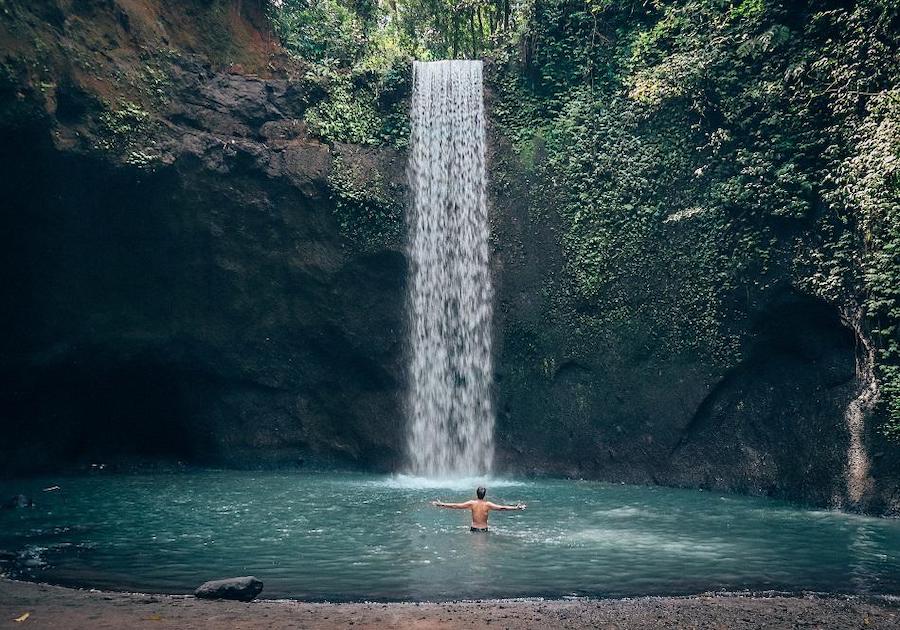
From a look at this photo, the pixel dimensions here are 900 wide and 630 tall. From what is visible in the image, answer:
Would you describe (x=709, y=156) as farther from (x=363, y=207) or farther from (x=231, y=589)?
(x=231, y=589)

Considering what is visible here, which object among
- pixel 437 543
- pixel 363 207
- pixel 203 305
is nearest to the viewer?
pixel 437 543

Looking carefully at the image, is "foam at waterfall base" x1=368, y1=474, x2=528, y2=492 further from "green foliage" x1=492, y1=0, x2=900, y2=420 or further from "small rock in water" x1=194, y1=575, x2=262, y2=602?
"small rock in water" x1=194, y1=575, x2=262, y2=602

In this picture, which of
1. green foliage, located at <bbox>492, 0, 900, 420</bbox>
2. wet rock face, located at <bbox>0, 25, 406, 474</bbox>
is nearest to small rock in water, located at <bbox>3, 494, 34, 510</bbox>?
wet rock face, located at <bbox>0, 25, 406, 474</bbox>

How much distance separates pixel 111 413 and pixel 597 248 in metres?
11.4

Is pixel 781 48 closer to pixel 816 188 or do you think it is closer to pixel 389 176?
pixel 816 188

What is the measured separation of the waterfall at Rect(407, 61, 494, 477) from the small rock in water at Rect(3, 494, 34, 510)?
24.7 feet

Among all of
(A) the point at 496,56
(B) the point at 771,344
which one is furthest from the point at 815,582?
(A) the point at 496,56

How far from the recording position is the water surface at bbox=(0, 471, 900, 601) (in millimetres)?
7688

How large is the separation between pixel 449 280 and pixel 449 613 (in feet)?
38.0

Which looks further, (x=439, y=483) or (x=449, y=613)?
(x=439, y=483)

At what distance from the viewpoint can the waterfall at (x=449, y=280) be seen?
55.9 feet

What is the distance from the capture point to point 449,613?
6.43 m

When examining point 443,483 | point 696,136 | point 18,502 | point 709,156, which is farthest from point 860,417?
point 18,502

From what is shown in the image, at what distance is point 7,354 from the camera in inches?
625
